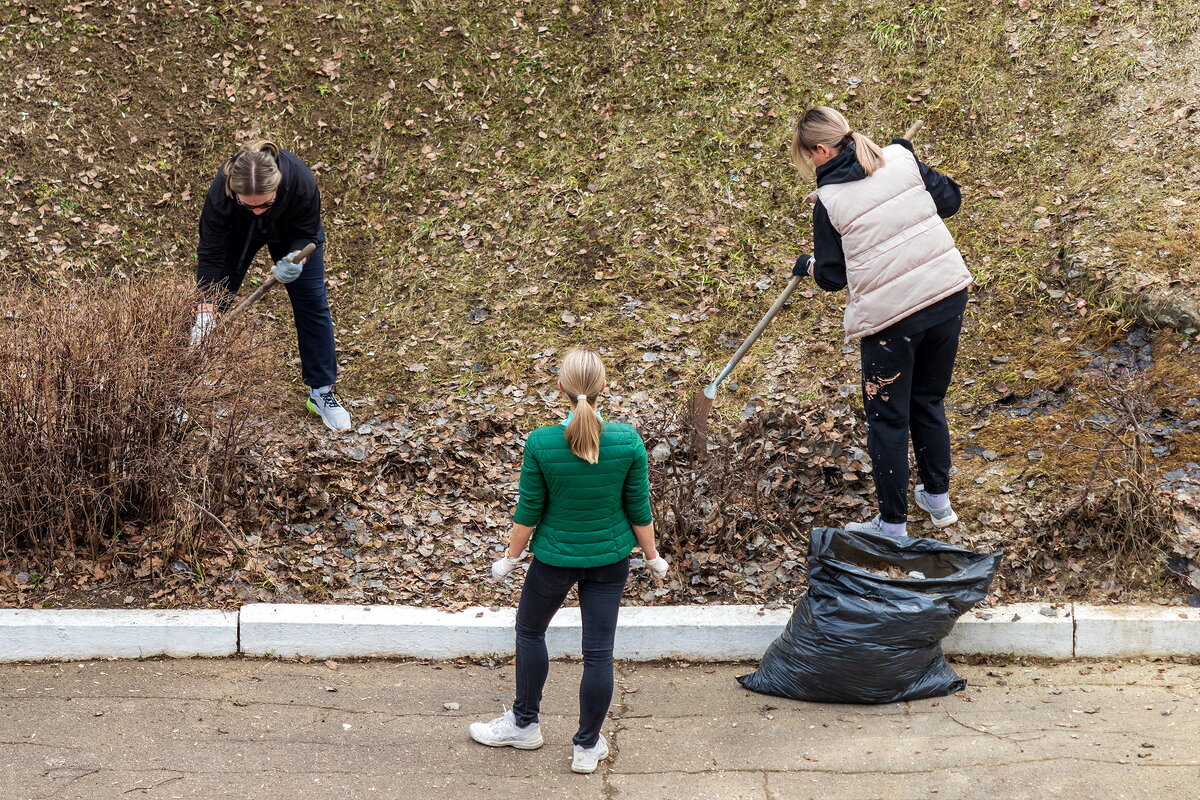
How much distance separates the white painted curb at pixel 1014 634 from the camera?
4.09 m

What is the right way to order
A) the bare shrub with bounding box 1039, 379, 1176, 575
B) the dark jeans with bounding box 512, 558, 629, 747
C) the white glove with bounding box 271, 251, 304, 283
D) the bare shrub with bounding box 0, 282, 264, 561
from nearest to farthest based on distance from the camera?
the dark jeans with bounding box 512, 558, 629, 747
the bare shrub with bounding box 0, 282, 264, 561
the bare shrub with bounding box 1039, 379, 1176, 575
the white glove with bounding box 271, 251, 304, 283

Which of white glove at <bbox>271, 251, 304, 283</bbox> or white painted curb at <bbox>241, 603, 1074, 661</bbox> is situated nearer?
white painted curb at <bbox>241, 603, 1074, 661</bbox>

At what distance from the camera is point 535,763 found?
3521mm

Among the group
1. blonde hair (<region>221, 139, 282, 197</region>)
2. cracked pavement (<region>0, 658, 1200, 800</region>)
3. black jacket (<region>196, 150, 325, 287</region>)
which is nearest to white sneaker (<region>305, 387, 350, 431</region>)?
black jacket (<region>196, 150, 325, 287</region>)

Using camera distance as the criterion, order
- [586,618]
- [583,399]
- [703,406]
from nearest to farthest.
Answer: [583,399]
[586,618]
[703,406]

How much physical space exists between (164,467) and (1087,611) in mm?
3899

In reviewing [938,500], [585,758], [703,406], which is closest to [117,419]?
[585,758]

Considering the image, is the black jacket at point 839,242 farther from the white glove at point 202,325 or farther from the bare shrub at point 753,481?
the white glove at point 202,325

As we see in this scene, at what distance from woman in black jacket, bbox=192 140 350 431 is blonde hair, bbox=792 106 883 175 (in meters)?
2.60

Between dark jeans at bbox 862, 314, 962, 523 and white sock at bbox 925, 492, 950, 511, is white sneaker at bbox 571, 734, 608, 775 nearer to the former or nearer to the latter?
dark jeans at bbox 862, 314, 962, 523

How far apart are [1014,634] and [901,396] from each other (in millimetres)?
1059

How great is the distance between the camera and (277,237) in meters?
5.49

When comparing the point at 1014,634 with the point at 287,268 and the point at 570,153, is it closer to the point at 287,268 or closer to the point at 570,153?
the point at 287,268

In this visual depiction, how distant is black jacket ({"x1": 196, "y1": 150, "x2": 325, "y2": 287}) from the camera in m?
5.23
